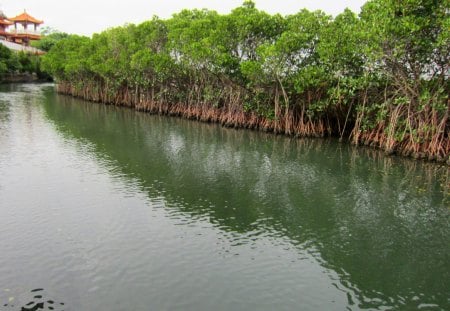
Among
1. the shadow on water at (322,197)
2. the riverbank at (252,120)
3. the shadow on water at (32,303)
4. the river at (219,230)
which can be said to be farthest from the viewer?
the riverbank at (252,120)

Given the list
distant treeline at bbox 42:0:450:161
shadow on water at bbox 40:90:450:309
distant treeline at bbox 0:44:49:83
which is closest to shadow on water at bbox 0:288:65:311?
shadow on water at bbox 40:90:450:309

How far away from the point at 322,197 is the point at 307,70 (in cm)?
1062

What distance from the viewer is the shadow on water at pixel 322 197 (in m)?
9.45

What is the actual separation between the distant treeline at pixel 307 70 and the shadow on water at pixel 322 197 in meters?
1.80

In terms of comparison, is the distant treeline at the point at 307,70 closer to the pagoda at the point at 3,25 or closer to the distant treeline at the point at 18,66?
the distant treeline at the point at 18,66

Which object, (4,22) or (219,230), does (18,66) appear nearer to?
(4,22)

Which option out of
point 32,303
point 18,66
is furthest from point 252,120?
point 18,66

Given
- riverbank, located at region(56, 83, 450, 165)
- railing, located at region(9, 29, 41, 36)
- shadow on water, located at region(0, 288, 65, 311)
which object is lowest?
shadow on water, located at region(0, 288, 65, 311)

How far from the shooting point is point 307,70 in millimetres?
23094

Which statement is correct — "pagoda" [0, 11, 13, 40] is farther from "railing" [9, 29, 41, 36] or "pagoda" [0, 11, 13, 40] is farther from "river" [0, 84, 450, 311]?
"river" [0, 84, 450, 311]

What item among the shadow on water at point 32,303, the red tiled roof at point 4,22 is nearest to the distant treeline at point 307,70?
the shadow on water at point 32,303

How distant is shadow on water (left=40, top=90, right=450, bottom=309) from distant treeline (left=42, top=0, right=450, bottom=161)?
180cm

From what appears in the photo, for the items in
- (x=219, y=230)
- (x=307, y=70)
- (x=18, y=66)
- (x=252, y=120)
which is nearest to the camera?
(x=219, y=230)

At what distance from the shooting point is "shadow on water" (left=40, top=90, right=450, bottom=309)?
9.45 m
